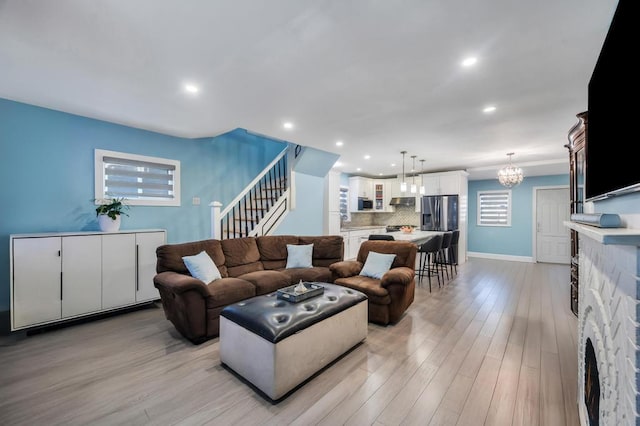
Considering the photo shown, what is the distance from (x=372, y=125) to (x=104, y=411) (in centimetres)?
407

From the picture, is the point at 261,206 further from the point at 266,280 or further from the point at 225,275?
the point at 266,280

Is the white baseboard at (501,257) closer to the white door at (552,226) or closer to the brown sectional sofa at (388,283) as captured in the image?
the white door at (552,226)

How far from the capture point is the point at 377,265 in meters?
3.75

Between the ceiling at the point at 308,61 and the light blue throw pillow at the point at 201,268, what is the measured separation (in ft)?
6.12

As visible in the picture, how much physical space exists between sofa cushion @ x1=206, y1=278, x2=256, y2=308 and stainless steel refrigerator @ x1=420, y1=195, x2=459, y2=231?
5658 millimetres

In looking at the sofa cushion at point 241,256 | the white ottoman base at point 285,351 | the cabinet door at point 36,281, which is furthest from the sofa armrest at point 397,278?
the cabinet door at point 36,281

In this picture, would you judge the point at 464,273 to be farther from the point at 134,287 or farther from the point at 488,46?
the point at 134,287

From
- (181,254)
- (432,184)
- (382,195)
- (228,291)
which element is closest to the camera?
(228,291)

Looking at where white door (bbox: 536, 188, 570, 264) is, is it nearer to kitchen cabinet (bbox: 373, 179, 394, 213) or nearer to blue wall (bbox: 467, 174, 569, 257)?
blue wall (bbox: 467, 174, 569, 257)

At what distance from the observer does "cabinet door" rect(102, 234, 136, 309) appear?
346 centimetres

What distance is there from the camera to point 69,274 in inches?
126

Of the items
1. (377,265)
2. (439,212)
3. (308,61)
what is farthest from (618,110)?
(439,212)

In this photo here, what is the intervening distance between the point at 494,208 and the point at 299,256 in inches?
262

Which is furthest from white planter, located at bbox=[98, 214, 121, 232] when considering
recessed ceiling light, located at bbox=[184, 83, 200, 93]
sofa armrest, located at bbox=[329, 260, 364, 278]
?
sofa armrest, located at bbox=[329, 260, 364, 278]
